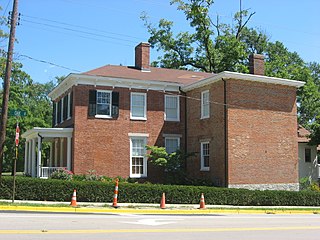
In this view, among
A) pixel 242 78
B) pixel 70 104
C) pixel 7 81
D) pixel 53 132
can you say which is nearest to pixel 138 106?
pixel 70 104

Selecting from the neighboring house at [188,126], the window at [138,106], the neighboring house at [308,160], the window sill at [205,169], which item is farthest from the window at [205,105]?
the neighboring house at [308,160]

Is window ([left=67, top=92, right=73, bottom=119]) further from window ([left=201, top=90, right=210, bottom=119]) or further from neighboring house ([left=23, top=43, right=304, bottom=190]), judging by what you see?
window ([left=201, top=90, right=210, bottom=119])

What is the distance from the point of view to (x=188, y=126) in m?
30.6

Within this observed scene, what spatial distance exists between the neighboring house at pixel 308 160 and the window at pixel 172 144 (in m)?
11.6

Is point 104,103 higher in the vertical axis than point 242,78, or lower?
lower

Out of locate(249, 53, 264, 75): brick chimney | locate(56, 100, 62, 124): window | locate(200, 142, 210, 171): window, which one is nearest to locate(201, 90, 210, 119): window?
locate(200, 142, 210, 171): window

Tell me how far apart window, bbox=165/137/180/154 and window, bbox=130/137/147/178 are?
5.90ft

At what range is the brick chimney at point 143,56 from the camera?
32.9 meters

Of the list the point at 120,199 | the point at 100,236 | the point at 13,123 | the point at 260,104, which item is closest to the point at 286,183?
the point at 260,104

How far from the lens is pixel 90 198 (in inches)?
827

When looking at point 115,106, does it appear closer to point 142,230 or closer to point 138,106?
point 138,106

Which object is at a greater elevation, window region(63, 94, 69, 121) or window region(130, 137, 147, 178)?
window region(63, 94, 69, 121)

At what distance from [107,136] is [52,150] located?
956 centimetres

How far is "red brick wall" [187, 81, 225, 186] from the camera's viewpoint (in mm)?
26625
